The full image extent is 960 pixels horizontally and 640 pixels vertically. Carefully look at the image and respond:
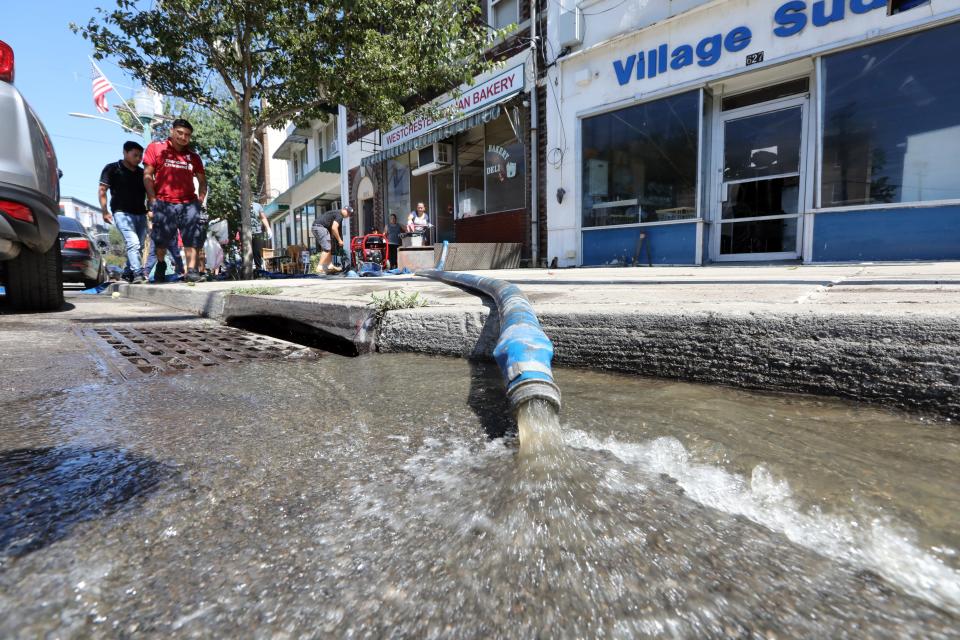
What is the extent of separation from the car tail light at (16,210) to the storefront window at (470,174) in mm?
9031

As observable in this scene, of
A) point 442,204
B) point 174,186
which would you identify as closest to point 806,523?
point 174,186

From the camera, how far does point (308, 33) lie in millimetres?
7074

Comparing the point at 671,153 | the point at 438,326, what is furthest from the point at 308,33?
the point at 438,326

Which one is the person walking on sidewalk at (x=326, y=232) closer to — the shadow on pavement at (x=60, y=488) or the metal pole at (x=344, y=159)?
the metal pole at (x=344, y=159)

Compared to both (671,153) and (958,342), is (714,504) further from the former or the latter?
(671,153)

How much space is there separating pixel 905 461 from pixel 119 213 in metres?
8.24

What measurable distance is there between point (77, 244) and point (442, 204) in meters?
7.98

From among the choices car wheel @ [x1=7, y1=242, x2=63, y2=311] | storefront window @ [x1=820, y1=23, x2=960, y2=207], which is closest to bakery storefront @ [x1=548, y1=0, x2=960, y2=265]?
storefront window @ [x1=820, y1=23, x2=960, y2=207]

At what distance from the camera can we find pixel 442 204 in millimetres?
13133

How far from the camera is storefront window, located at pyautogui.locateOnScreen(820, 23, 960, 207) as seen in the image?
18.6 feet

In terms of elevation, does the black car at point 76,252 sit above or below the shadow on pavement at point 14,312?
above

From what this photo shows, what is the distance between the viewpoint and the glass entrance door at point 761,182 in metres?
6.96

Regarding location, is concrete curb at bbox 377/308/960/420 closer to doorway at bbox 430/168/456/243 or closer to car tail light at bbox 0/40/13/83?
car tail light at bbox 0/40/13/83

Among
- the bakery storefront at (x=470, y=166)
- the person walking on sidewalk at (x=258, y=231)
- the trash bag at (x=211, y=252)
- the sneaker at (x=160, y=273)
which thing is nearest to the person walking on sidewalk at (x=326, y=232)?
the person walking on sidewalk at (x=258, y=231)
